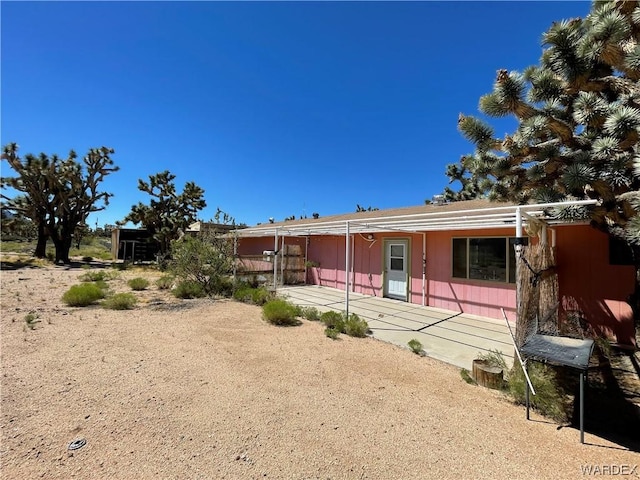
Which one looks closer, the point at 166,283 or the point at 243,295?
the point at 243,295

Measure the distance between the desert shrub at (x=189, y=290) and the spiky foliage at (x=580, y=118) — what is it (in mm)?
9350

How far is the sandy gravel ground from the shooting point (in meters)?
2.39

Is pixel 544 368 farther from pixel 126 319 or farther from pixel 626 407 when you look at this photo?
pixel 126 319

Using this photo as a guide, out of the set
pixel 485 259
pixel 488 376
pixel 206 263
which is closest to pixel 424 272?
pixel 485 259

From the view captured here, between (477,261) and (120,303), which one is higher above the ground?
(477,261)

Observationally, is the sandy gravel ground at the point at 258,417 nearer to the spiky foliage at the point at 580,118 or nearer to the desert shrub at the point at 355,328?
the desert shrub at the point at 355,328

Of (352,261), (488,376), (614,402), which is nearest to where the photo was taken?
(614,402)

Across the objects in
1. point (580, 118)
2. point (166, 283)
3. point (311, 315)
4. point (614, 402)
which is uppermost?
point (580, 118)

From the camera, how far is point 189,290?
10.1 meters

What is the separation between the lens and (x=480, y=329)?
270 inches

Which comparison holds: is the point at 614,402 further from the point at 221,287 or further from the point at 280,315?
the point at 221,287

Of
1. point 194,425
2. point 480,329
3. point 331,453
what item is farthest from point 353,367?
point 480,329

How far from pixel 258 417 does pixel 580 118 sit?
18.7 ft

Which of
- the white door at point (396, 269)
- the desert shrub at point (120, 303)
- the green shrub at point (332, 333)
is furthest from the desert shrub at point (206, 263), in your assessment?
the white door at point (396, 269)
